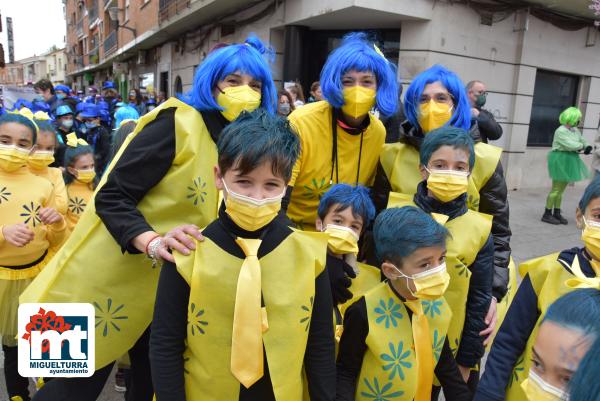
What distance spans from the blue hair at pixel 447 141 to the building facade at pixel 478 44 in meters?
5.50

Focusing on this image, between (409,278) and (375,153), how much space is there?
90 cm

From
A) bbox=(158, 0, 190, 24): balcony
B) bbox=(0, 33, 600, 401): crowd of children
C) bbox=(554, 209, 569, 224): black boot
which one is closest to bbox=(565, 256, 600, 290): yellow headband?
bbox=(0, 33, 600, 401): crowd of children

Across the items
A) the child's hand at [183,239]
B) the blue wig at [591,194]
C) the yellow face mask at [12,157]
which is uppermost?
the blue wig at [591,194]

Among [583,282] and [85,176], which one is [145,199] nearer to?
[583,282]

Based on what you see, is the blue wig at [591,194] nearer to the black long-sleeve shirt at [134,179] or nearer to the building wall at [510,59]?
the black long-sleeve shirt at [134,179]

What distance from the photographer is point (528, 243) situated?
21.5 ft

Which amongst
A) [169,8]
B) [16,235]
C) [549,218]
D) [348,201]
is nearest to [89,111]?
[16,235]

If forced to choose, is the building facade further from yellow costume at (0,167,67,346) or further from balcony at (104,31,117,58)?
balcony at (104,31,117,58)

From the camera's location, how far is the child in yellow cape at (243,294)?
1.45 meters

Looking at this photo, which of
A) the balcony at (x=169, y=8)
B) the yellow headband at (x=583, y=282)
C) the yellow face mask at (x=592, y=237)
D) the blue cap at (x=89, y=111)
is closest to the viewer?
the yellow headband at (x=583, y=282)

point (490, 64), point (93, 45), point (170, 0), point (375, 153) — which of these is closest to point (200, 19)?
point (170, 0)

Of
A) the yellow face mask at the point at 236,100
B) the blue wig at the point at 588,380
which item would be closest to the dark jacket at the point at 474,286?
the yellow face mask at the point at 236,100

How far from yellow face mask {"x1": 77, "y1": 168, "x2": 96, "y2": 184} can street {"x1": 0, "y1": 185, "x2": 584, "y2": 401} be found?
5.01m

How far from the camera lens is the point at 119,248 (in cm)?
188
